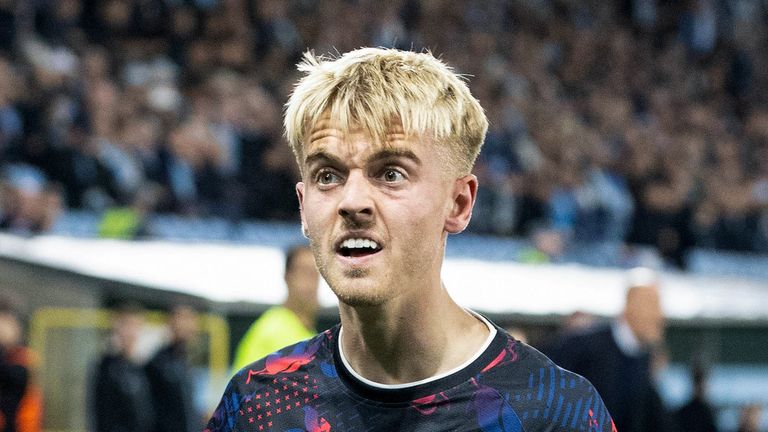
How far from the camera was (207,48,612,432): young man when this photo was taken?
2285mm

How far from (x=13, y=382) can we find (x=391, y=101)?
15.6 ft

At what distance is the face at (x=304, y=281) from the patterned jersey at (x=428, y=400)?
2.89 m

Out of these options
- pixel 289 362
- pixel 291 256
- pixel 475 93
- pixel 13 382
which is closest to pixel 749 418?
pixel 291 256

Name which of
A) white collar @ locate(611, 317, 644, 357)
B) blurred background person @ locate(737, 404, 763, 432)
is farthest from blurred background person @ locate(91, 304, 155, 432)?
blurred background person @ locate(737, 404, 763, 432)

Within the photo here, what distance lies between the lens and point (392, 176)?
2305 mm

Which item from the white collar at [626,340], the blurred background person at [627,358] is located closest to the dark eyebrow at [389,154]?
the blurred background person at [627,358]

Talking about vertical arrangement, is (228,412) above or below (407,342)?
below

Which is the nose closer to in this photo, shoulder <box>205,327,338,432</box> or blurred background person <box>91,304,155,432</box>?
shoulder <box>205,327,338,432</box>

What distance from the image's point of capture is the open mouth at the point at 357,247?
2.26m

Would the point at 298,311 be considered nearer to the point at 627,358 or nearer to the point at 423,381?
Answer: the point at 627,358

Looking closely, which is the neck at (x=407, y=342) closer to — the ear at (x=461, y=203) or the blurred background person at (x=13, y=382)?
the ear at (x=461, y=203)

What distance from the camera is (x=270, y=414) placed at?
2467 millimetres

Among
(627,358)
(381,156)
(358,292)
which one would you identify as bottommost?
(627,358)

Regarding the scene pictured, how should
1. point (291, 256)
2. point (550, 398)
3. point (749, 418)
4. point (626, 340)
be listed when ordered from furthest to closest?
point (749, 418) → point (626, 340) → point (291, 256) → point (550, 398)
